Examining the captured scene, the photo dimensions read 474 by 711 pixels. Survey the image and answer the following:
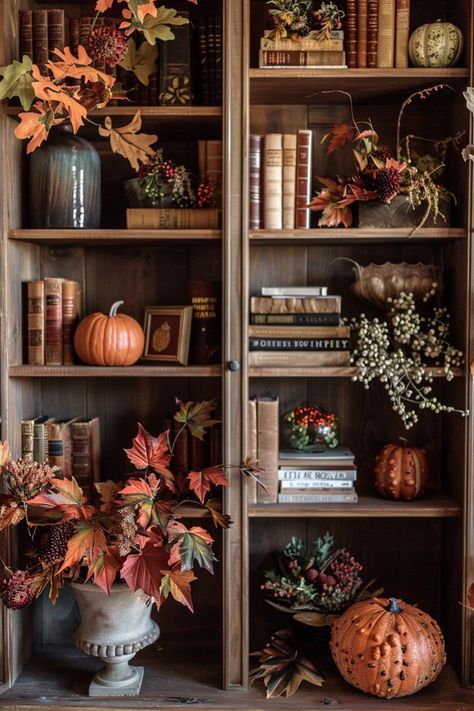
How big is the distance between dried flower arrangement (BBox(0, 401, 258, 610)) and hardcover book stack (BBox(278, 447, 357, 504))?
0.51ft

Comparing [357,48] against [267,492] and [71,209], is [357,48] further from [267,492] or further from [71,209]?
[267,492]

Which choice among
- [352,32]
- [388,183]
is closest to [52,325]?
[388,183]

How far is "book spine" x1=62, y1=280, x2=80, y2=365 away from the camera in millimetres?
2197

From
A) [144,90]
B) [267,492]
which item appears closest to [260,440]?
[267,492]

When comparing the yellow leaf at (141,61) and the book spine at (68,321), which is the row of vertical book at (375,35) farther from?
the book spine at (68,321)

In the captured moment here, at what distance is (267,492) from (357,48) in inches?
51.1

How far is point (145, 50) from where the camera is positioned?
2.13 m

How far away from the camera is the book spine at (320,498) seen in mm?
2178

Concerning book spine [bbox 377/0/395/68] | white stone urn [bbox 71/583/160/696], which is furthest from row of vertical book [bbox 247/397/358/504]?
book spine [bbox 377/0/395/68]

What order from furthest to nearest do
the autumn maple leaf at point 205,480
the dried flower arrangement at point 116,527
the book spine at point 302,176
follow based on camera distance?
1. the book spine at point 302,176
2. the autumn maple leaf at point 205,480
3. the dried flower arrangement at point 116,527

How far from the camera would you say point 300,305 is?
216 cm

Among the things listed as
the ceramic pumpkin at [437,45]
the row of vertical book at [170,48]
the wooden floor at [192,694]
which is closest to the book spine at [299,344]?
the row of vertical book at [170,48]

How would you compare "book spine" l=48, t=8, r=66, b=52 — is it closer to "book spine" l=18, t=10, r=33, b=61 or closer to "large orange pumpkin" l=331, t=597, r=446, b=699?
"book spine" l=18, t=10, r=33, b=61

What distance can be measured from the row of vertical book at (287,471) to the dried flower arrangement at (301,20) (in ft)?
3.42
